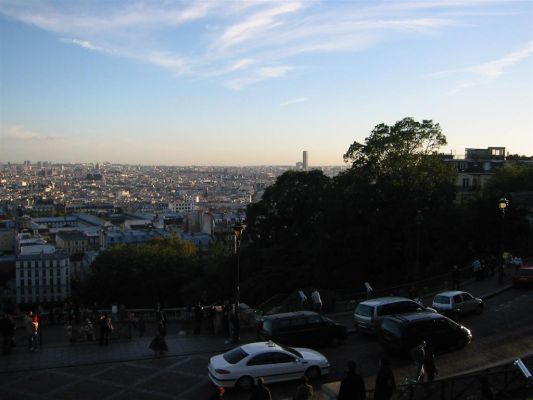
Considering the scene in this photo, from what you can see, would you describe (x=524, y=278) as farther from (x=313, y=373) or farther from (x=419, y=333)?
(x=313, y=373)

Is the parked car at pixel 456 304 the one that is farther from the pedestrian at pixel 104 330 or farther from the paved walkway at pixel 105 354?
the pedestrian at pixel 104 330

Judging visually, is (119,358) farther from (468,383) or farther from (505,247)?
(505,247)

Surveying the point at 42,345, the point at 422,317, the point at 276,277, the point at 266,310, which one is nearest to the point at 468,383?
the point at 422,317

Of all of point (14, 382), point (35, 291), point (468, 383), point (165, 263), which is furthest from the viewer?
point (35, 291)

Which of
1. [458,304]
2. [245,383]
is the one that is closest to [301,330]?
[245,383]

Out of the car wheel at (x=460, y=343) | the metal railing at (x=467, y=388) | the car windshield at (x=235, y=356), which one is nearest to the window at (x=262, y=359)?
the car windshield at (x=235, y=356)

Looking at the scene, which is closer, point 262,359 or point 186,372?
point 262,359
